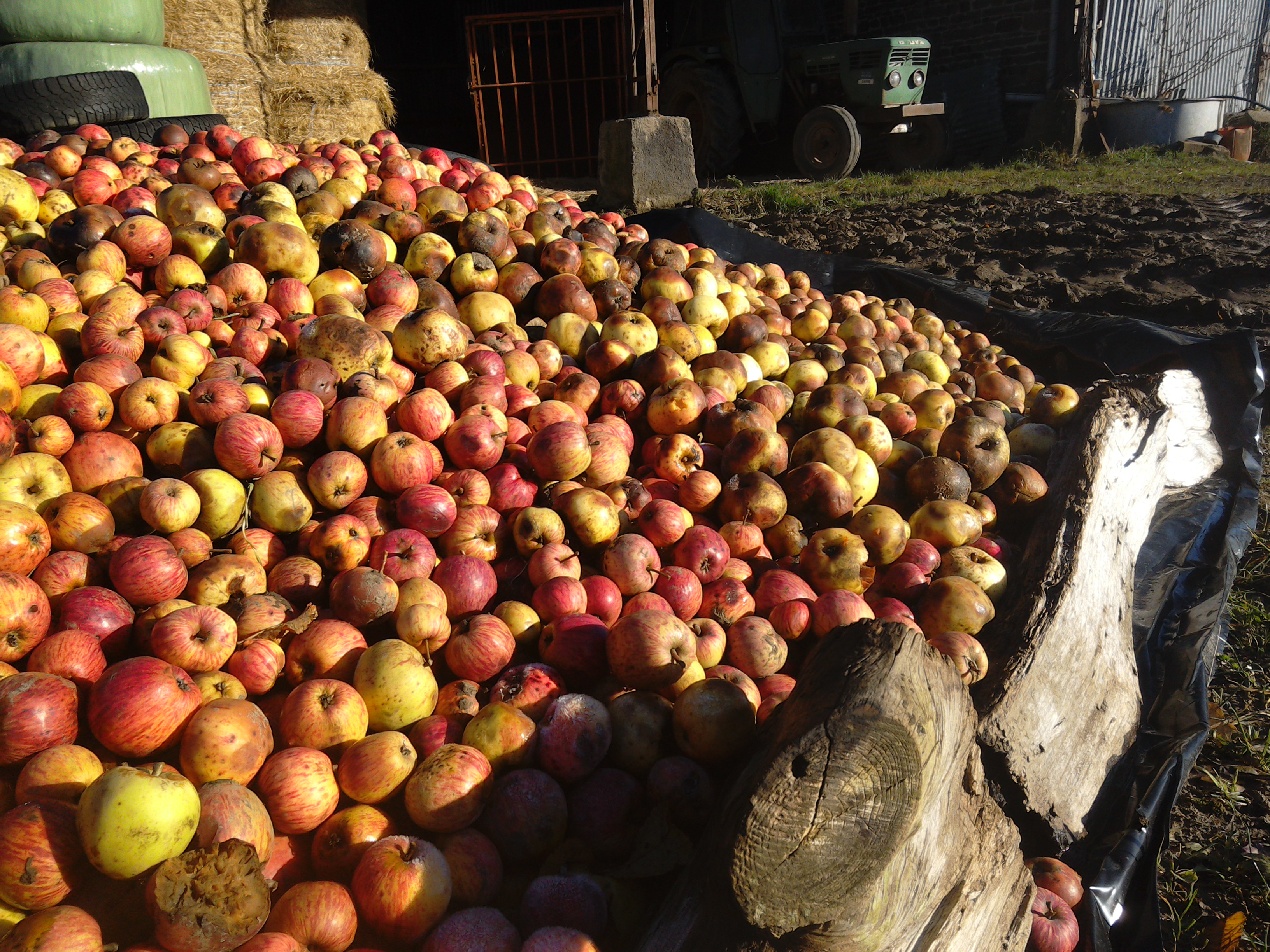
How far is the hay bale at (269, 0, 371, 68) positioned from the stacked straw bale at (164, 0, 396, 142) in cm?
1

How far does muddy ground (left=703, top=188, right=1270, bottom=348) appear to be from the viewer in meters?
6.70

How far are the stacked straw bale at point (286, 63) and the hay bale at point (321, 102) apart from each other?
1 cm

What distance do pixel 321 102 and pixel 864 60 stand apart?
8691 millimetres

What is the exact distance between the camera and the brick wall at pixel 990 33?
1412 centimetres

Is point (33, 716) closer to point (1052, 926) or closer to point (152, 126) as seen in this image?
point (1052, 926)

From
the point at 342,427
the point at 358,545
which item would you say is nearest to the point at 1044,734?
the point at 358,545

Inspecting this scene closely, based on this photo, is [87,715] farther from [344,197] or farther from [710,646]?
[344,197]

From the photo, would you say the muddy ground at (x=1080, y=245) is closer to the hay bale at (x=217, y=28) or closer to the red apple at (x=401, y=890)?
the red apple at (x=401, y=890)

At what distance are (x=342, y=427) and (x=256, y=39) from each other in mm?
11114

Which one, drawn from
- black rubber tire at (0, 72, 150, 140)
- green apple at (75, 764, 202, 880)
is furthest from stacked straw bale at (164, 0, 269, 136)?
green apple at (75, 764, 202, 880)

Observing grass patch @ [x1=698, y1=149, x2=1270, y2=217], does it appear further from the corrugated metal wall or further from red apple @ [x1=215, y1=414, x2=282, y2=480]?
red apple @ [x1=215, y1=414, x2=282, y2=480]

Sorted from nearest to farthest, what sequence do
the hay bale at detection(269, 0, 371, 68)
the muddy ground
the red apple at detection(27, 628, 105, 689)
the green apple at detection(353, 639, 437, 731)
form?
the red apple at detection(27, 628, 105, 689) < the green apple at detection(353, 639, 437, 731) < the muddy ground < the hay bale at detection(269, 0, 371, 68)

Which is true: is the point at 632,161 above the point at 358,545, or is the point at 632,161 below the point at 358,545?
above

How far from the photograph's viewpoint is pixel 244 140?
4.98m
